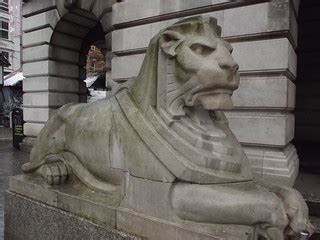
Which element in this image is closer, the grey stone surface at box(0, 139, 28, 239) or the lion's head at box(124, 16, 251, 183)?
the lion's head at box(124, 16, 251, 183)

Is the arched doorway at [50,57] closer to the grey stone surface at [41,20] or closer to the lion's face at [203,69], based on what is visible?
the grey stone surface at [41,20]

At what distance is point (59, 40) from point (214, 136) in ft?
36.4

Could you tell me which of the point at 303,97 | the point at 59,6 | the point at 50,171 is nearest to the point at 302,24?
the point at 303,97

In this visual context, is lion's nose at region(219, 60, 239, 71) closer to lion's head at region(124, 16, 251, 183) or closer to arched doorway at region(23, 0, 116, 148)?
lion's head at region(124, 16, 251, 183)

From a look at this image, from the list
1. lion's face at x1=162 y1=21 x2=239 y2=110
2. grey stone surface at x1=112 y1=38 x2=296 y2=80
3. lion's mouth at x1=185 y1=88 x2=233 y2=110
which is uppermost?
grey stone surface at x1=112 y1=38 x2=296 y2=80

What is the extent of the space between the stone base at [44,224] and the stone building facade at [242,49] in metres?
3.81

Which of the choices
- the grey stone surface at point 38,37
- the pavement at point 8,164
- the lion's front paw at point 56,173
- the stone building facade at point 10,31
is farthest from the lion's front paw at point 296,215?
the stone building facade at point 10,31

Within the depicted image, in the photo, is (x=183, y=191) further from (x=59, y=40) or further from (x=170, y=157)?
(x=59, y=40)

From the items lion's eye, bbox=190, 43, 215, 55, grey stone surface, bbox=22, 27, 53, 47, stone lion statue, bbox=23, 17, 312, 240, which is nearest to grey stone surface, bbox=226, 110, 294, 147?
stone lion statue, bbox=23, 17, 312, 240

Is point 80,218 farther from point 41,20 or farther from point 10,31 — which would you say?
point 10,31

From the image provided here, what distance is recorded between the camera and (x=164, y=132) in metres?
3.03

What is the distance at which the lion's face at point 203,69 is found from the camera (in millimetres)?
2893

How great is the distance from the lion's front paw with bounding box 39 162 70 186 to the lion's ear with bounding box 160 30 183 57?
6.32 ft

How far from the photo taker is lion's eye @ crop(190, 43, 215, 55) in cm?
296
